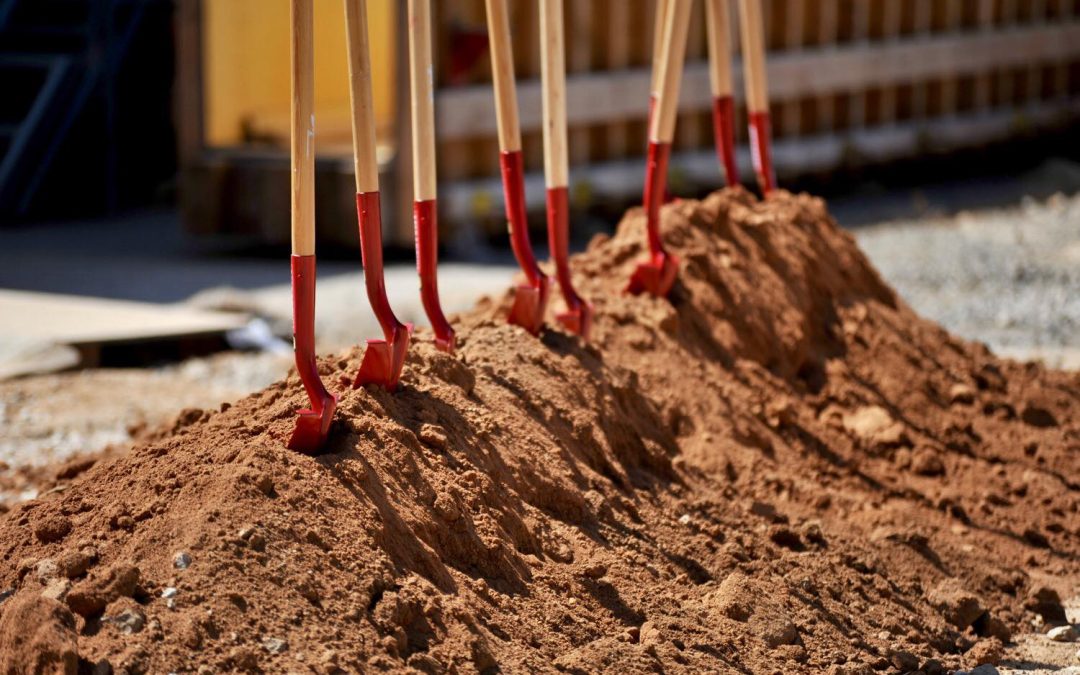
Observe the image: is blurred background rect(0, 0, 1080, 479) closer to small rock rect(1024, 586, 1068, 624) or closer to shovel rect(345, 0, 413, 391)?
shovel rect(345, 0, 413, 391)

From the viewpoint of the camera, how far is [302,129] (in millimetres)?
3609

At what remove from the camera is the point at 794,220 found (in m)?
6.23

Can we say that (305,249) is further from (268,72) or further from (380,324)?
(268,72)

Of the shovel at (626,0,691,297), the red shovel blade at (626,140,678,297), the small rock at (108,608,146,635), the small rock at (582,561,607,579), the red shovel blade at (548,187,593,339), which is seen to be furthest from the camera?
the red shovel blade at (626,140,678,297)

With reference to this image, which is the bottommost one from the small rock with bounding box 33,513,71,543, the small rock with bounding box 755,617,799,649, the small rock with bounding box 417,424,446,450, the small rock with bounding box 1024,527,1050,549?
the small rock with bounding box 1024,527,1050,549

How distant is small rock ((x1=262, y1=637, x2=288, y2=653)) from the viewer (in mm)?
3125

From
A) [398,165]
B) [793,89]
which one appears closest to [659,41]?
[398,165]

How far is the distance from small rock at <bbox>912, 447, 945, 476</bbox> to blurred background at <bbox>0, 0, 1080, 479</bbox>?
2493 mm

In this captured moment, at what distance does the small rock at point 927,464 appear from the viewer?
5.22 m

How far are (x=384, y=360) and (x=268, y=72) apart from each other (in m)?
7.67

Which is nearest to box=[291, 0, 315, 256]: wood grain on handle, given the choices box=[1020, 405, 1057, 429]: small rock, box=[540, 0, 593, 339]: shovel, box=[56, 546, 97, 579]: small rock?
box=[56, 546, 97, 579]: small rock

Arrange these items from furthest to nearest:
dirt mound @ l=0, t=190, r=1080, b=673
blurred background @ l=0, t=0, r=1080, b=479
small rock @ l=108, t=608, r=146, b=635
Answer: blurred background @ l=0, t=0, r=1080, b=479 < dirt mound @ l=0, t=190, r=1080, b=673 < small rock @ l=108, t=608, r=146, b=635

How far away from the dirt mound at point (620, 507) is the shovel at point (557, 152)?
0.42 feet

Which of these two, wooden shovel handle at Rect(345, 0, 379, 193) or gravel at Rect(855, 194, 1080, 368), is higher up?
wooden shovel handle at Rect(345, 0, 379, 193)
